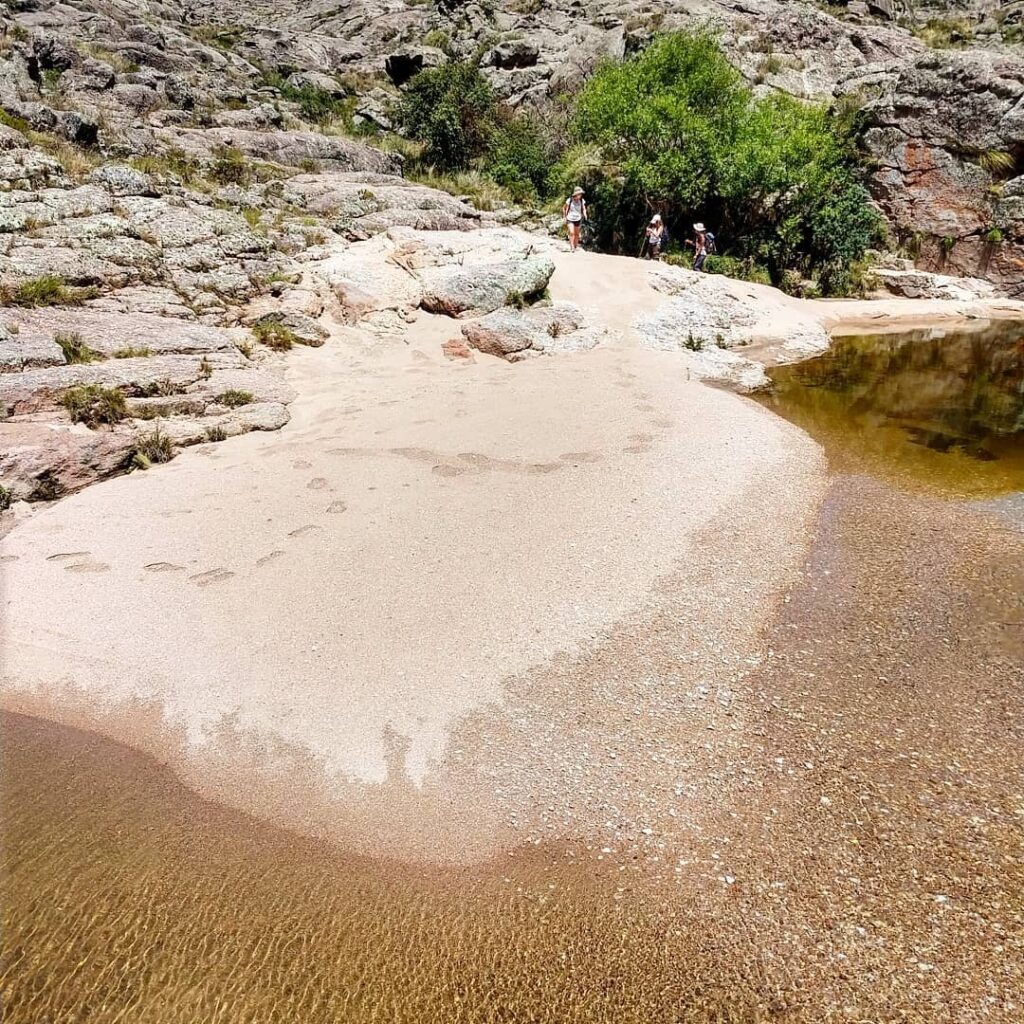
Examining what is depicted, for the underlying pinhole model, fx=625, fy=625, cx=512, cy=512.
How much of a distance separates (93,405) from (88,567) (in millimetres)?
4158

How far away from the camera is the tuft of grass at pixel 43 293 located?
447 inches

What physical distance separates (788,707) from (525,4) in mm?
56986

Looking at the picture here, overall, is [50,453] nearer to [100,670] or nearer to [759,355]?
[100,670]

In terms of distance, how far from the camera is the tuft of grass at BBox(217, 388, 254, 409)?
1070 cm

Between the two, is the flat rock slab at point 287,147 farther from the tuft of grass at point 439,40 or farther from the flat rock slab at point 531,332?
the tuft of grass at point 439,40

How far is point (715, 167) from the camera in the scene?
20938 millimetres

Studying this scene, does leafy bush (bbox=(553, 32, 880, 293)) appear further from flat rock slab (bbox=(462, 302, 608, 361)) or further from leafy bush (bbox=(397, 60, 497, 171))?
flat rock slab (bbox=(462, 302, 608, 361))

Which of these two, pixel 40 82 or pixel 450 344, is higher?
pixel 40 82

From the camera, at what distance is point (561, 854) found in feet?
13.2

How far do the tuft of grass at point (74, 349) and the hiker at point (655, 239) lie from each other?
53.5 ft

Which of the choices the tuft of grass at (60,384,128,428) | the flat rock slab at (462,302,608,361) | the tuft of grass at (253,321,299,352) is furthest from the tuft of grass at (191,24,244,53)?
the tuft of grass at (60,384,128,428)

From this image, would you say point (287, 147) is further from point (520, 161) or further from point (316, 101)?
point (316, 101)

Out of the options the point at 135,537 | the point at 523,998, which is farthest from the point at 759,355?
the point at 523,998

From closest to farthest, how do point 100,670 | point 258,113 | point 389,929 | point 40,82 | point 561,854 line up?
1. point 389,929
2. point 561,854
3. point 100,670
4. point 40,82
5. point 258,113
